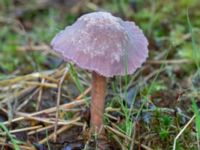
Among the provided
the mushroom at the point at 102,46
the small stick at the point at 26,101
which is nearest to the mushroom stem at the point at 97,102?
the mushroom at the point at 102,46

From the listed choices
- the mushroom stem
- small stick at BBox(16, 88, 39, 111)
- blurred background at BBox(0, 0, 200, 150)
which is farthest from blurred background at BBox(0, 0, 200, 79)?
the mushroom stem

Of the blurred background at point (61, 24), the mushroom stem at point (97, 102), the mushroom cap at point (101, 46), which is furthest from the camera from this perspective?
the blurred background at point (61, 24)

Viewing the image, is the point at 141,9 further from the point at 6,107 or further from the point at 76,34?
the point at 76,34

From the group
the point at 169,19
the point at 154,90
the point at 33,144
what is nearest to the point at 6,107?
the point at 33,144

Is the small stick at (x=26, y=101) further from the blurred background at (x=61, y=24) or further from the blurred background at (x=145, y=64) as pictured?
the blurred background at (x=61, y=24)

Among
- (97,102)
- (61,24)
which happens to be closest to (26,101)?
(97,102)
